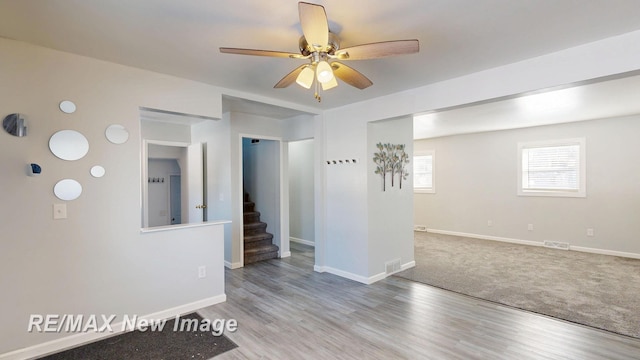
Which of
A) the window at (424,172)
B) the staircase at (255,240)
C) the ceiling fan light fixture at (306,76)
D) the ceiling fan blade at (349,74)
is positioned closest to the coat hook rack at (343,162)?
the ceiling fan blade at (349,74)

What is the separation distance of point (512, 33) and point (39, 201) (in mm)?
3921

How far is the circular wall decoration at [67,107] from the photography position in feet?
8.14

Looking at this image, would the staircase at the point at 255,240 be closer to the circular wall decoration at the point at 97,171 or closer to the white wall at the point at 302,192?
the white wall at the point at 302,192

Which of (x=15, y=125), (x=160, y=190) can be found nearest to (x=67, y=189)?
(x=15, y=125)

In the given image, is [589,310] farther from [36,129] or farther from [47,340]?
[36,129]

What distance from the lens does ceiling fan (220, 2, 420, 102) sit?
1.58m

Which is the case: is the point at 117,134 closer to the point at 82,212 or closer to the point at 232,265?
the point at 82,212

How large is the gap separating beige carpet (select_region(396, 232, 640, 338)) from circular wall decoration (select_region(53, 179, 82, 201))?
395 centimetres

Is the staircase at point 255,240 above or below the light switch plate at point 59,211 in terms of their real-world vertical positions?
below

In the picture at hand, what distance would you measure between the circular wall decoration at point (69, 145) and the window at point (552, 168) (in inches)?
287

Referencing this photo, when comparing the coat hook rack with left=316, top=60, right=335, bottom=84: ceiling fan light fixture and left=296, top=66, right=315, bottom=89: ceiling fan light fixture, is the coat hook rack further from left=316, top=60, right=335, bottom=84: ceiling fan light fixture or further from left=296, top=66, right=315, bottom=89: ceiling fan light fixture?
left=316, top=60, right=335, bottom=84: ceiling fan light fixture

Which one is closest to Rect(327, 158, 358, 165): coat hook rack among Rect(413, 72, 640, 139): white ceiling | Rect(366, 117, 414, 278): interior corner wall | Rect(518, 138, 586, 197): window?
Rect(366, 117, 414, 278): interior corner wall

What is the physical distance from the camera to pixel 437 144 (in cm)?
754

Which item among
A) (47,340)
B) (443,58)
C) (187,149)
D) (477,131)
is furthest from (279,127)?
(477,131)
